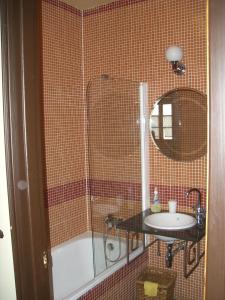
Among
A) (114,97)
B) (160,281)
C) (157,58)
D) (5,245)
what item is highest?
(157,58)

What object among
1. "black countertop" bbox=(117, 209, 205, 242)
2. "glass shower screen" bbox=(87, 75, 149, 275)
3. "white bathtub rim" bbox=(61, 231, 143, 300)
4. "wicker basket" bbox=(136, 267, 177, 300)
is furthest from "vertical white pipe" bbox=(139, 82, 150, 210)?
"wicker basket" bbox=(136, 267, 177, 300)

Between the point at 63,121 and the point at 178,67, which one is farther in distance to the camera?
the point at 63,121

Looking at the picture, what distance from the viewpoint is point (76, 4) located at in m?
2.79

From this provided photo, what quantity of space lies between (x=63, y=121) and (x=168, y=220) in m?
1.24

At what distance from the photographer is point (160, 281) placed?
2.59 m

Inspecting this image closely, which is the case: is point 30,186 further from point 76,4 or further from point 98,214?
point 76,4

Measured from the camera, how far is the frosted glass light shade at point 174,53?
2391mm

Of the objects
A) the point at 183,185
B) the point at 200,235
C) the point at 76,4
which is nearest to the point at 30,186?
the point at 200,235

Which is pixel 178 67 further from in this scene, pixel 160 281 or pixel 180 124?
pixel 160 281

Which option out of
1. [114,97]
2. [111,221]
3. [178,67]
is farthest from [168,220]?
[178,67]

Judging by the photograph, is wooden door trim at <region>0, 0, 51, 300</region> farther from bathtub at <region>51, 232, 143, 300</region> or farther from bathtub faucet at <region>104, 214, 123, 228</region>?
bathtub faucet at <region>104, 214, 123, 228</region>

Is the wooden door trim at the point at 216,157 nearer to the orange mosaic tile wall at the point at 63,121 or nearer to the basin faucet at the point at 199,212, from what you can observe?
the basin faucet at the point at 199,212


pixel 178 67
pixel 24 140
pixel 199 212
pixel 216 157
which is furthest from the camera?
pixel 178 67

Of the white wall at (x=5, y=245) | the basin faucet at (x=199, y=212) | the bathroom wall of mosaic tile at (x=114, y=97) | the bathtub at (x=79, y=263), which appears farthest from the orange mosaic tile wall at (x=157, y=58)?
the white wall at (x=5, y=245)
